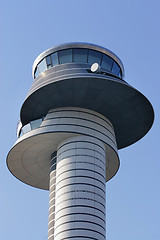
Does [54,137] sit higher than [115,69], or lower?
lower

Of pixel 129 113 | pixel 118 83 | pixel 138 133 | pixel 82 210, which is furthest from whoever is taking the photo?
pixel 138 133

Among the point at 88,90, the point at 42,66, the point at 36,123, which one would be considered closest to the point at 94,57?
the point at 42,66

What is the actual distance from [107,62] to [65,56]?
14.6 feet

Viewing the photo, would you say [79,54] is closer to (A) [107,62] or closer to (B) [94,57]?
(B) [94,57]

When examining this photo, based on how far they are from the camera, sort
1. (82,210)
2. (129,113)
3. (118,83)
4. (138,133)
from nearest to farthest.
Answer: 1. (82,210)
2. (118,83)
3. (129,113)
4. (138,133)

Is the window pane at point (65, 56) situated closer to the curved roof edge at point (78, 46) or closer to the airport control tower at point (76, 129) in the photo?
the airport control tower at point (76, 129)

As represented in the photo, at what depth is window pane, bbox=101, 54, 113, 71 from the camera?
1960 inches

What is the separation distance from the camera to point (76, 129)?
148 ft

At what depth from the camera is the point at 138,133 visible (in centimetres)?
5050

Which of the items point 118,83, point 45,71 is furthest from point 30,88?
point 118,83

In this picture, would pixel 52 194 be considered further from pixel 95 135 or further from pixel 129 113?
pixel 129 113

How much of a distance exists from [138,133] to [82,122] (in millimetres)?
7701

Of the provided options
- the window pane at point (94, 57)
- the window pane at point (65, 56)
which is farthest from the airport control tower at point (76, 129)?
the window pane at point (94, 57)

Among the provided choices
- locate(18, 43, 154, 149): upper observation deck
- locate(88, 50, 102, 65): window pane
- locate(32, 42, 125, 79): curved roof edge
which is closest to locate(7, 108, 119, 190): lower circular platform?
locate(18, 43, 154, 149): upper observation deck
